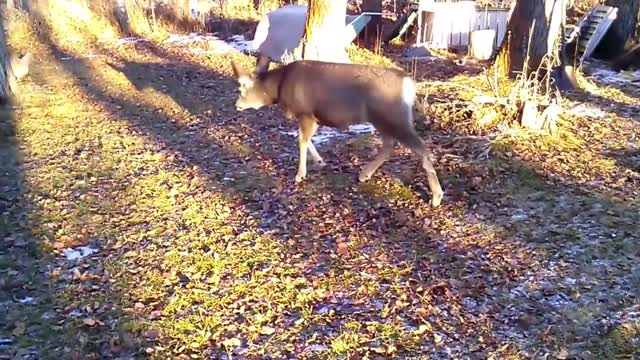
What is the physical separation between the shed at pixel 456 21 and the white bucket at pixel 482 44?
67.6 inches

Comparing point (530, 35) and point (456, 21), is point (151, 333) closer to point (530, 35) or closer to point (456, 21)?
point (530, 35)

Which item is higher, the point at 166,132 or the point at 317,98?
the point at 317,98

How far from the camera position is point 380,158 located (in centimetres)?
690

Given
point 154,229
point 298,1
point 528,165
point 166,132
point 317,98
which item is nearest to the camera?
point 154,229

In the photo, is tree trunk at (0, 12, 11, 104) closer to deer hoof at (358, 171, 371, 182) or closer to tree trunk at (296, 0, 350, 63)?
tree trunk at (296, 0, 350, 63)

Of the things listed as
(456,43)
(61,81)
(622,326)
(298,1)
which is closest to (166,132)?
(61,81)

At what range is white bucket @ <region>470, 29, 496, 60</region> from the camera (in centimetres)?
1412

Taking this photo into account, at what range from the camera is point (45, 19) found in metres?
19.5

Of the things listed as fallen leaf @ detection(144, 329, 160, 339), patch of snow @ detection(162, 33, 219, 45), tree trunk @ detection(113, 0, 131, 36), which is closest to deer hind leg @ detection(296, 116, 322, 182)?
fallen leaf @ detection(144, 329, 160, 339)

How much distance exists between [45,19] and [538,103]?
16.3 metres

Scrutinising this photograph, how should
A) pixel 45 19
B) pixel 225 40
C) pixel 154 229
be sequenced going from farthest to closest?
1. pixel 45 19
2. pixel 225 40
3. pixel 154 229

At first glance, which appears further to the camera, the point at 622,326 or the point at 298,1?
the point at 298,1

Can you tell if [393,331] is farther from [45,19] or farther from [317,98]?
[45,19]

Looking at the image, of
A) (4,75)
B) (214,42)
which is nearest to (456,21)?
(214,42)
